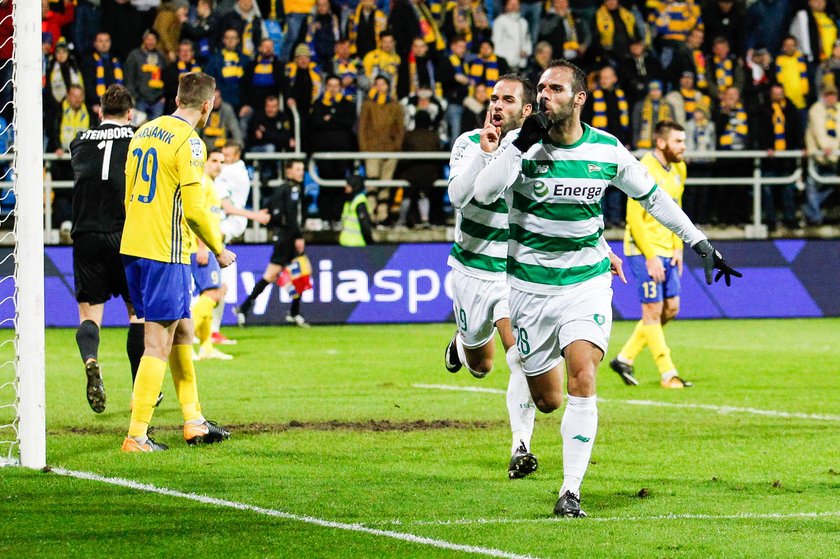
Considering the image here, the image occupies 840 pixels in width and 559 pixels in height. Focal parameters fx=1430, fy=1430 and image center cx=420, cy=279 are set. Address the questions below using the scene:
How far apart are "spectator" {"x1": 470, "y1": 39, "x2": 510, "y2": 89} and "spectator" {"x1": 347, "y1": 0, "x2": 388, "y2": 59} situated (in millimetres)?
1608

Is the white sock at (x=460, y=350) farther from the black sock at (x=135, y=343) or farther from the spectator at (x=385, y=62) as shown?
the spectator at (x=385, y=62)

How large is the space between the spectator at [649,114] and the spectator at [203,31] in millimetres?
6594

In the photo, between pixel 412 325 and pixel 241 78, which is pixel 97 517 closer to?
pixel 412 325

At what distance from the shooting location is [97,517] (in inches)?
266

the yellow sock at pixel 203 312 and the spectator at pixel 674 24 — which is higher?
the spectator at pixel 674 24

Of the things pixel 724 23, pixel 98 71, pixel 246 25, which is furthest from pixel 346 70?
pixel 724 23

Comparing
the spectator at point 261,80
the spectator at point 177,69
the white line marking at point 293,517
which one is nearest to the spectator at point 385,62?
the spectator at point 261,80

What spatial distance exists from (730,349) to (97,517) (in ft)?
37.3

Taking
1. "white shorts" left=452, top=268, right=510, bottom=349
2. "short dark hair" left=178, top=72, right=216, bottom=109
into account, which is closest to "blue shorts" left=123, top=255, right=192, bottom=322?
"short dark hair" left=178, top=72, right=216, bottom=109

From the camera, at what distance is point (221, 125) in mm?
21016

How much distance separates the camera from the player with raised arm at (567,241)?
7.02 meters

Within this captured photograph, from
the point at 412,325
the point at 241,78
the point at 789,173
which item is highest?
the point at 241,78

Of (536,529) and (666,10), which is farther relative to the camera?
(666,10)

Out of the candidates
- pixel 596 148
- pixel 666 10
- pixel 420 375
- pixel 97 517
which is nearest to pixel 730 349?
pixel 420 375
